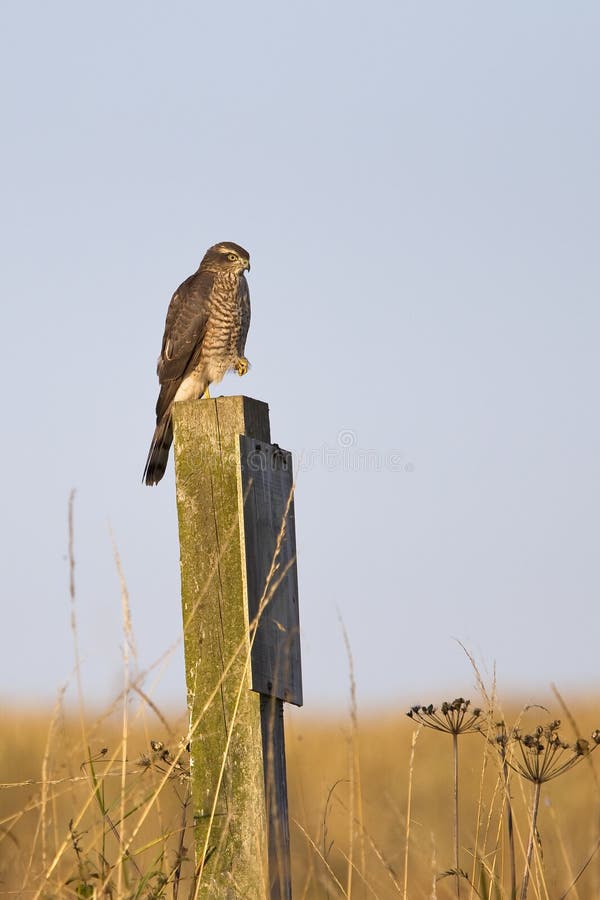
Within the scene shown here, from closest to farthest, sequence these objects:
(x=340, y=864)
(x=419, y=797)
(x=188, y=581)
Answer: (x=188, y=581), (x=340, y=864), (x=419, y=797)

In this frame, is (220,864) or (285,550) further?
(285,550)

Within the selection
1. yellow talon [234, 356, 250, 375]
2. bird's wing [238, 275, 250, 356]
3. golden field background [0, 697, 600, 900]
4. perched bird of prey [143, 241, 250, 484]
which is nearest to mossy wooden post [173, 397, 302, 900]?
golden field background [0, 697, 600, 900]

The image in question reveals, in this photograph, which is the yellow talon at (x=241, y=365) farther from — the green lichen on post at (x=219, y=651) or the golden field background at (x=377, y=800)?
the green lichen on post at (x=219, y=651)

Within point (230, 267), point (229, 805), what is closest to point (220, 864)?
point (229, 805)

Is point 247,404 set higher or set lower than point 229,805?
higher

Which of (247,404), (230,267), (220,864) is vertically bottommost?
(220,864)

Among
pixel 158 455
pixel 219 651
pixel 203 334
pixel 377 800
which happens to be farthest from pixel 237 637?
pixel 377 800

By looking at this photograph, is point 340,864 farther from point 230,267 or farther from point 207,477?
point 207,477

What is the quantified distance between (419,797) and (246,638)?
5.72 m

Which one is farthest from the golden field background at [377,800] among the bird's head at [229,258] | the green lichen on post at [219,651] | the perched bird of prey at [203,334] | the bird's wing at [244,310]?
the bird's head at [229,258]

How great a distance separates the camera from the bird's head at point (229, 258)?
7.39 meters

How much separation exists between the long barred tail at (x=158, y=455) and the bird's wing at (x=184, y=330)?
1.17 metres

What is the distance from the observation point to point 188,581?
3.02 metres

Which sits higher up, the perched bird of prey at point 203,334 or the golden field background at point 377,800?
the perched bird of prey at point 203,334
